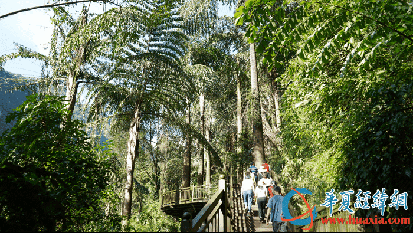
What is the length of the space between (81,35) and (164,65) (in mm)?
3039

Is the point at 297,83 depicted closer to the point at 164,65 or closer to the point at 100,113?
the point at 164,65

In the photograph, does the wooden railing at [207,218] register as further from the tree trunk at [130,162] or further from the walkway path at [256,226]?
the tree trunk at [130,162]

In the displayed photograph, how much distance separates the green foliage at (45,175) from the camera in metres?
3.24

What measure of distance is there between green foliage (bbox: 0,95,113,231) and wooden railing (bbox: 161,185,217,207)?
1136 cm

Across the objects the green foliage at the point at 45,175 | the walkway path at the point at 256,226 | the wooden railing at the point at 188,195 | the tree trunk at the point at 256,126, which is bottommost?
the walkway path at the point at 256,226

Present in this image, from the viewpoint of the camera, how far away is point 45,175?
3.26 metres

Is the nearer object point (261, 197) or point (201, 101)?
point (261, 197)

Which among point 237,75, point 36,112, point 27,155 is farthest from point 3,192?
point 237,75

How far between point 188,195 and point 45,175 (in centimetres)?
1374

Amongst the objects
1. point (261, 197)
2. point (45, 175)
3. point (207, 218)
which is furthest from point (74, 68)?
point (261, 197)

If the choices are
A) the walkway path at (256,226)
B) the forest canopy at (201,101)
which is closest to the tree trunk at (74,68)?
the forest canopy at (201,101)

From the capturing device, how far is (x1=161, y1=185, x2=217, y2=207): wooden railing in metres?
15.8

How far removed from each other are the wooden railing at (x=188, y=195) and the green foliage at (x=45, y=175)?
37.3 feet

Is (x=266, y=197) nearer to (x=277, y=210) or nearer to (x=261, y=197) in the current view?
(x=261, y=197)
